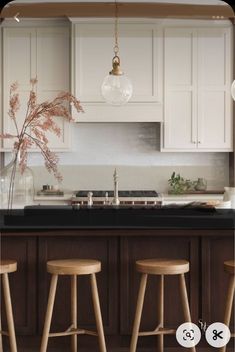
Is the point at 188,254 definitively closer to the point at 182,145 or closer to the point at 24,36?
the point at 182,145

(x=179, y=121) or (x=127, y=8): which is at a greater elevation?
(x=127, y=8)

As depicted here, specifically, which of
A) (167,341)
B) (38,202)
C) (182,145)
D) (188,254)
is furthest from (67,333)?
(182,145)

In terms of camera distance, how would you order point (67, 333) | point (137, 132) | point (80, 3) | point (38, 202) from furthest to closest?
point (137, 132) → point (38, 202) → point (80, 3) → point (67, 333)

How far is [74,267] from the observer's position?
3.62 meters

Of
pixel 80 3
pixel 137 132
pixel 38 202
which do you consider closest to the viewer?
pixel 80 3

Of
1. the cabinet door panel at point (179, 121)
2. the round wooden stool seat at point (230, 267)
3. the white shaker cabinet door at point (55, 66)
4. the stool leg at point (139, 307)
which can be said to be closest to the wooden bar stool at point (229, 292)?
the round wooden stool seat at point (230, 267)

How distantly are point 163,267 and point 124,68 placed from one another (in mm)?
3535

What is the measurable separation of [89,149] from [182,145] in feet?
3.57

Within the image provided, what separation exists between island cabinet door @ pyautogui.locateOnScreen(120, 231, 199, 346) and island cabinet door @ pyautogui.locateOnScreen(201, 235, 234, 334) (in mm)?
57

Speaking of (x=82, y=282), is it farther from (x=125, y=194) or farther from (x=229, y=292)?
(x=125, y=194)

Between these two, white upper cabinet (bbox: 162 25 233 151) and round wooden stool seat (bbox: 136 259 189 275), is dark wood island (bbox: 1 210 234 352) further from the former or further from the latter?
white upper cabinet (bbox: 162 25 233 151)

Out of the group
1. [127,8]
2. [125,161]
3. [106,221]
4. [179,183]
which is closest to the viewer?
[106,221]

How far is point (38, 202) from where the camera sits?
21.9ft

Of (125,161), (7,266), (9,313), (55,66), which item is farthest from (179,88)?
(9,313)
